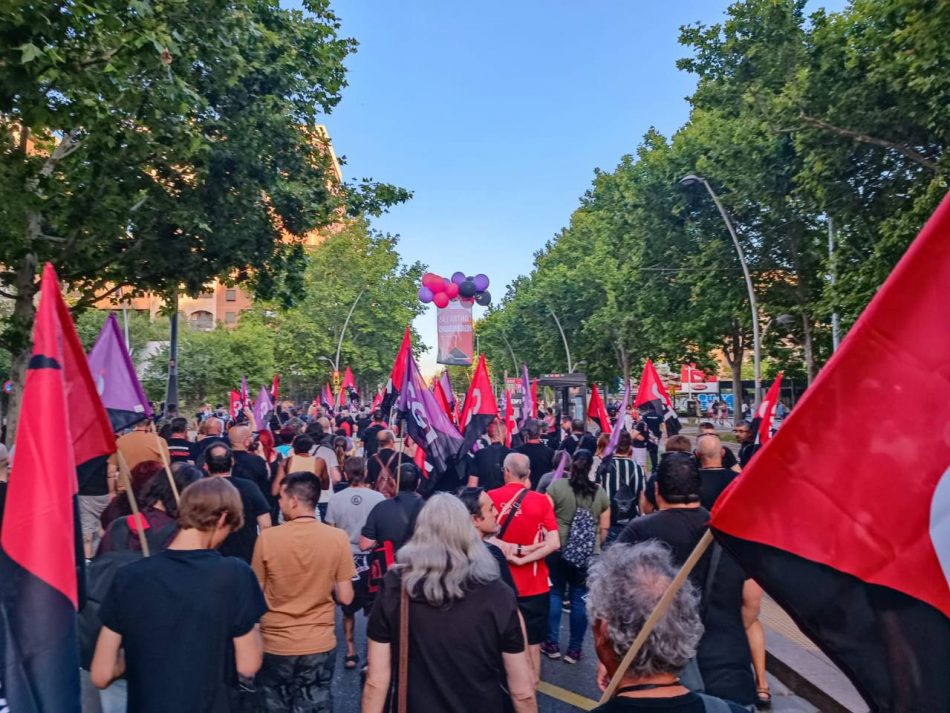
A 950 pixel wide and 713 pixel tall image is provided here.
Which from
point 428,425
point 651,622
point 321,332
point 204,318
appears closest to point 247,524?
point 428,425

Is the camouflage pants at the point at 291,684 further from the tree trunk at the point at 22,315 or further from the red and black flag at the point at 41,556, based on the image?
the tree trunk at the point at 22,315

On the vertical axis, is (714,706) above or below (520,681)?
above

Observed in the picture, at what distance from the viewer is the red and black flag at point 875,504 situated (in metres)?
2.04

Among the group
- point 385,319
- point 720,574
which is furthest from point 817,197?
point 385,319

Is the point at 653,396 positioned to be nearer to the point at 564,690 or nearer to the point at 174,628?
the point at 564,690

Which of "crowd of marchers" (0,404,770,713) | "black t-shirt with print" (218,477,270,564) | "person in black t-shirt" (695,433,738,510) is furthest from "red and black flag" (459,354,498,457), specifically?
"black t-shirt with print" (218,477,270,564)

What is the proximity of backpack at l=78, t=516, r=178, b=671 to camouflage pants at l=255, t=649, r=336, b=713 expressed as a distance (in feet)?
2.59

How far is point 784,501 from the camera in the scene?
223 centimetres

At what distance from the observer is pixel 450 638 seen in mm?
2965

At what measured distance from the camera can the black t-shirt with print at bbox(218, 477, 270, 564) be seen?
5.16 m

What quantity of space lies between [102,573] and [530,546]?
8.59 feet

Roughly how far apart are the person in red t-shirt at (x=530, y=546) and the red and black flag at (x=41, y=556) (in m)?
2.98

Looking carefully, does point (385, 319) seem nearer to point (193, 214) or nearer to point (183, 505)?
point (193, 214)

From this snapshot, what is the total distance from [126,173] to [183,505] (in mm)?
11019
